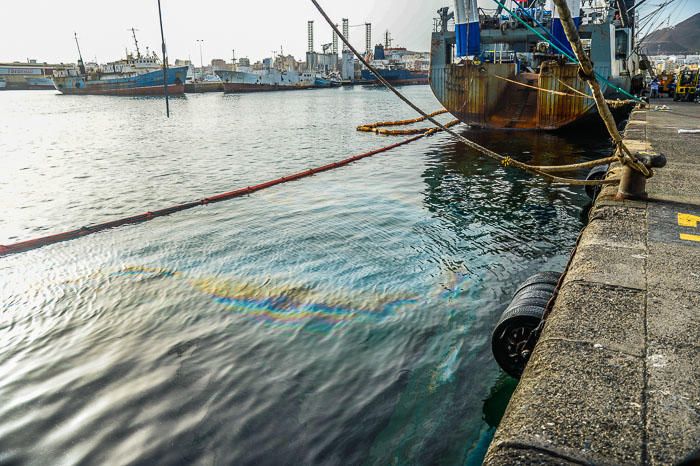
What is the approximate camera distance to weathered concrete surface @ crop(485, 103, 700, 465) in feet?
7.09

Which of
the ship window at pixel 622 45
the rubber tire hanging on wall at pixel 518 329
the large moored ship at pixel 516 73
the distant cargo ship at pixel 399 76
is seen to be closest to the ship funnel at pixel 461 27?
the large moored ship at pixel 516 73

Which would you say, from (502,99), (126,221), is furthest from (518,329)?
(502,99)

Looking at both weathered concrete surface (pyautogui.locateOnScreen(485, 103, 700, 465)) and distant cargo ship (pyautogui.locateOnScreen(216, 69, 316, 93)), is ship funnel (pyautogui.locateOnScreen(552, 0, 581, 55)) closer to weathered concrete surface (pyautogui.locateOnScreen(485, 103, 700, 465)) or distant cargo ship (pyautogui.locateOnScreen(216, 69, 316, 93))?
weathered concrete surface (pyautogui.locateOnScreen(485, 103, 700, 465))

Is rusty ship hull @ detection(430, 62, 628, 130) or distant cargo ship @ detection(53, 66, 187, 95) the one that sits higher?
distant cargo ship @ detection(53, 66, 187, 95)

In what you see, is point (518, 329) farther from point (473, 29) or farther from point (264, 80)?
point (264, 80)

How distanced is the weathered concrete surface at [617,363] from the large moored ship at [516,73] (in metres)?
17.1

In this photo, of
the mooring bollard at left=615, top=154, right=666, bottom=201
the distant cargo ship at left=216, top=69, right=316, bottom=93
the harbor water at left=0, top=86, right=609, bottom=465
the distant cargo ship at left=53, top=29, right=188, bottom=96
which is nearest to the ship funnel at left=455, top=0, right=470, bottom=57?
the harbor water at left=0, top=86, right=609, bottom=465

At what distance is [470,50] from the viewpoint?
2122cm

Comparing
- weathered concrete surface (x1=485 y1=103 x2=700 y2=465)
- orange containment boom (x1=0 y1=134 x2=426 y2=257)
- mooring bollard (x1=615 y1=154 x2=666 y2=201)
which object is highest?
mooring bollard (x1=615 y1=154 x2=666 y2=201)

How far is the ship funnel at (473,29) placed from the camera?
20.4 meters

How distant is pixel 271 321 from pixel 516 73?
2156 centimetres

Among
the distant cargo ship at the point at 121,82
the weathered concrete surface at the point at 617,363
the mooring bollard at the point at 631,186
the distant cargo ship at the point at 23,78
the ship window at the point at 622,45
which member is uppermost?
the distant cargo ship at the point at 23,78

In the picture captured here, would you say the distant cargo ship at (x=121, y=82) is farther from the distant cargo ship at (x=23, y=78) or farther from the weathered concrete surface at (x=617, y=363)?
the weathered concrete surface at (x=617, y=363)

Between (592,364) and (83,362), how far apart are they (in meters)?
5.11
